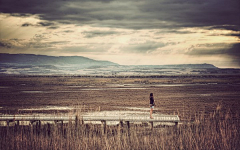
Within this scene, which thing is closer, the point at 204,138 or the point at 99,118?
the point at 204,138

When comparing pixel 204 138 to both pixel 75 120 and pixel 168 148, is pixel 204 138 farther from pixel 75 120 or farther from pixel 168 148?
pixel 75 120

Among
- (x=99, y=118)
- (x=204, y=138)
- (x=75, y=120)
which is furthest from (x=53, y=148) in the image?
(x=204, y=138)

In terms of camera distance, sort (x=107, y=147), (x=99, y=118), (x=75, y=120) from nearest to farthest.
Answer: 1. (x=107, y=147)
2. (x=75, y=120)
3. (x=99, y=118)

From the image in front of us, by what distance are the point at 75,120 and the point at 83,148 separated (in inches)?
162

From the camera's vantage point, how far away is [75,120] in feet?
57.6

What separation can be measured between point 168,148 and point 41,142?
21.4 ft

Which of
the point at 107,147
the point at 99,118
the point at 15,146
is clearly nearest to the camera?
the point at 107,147

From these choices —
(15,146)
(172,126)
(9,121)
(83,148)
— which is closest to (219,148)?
(172,126)

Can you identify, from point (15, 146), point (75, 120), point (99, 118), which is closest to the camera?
point (15, 146)

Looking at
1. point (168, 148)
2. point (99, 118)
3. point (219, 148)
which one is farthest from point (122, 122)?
point (219, 148)

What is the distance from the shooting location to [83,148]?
13.6m

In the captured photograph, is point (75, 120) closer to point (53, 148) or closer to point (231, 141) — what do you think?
point (53, 148)

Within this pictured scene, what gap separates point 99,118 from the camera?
18.7m

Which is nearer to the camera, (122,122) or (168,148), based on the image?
(168,148)
